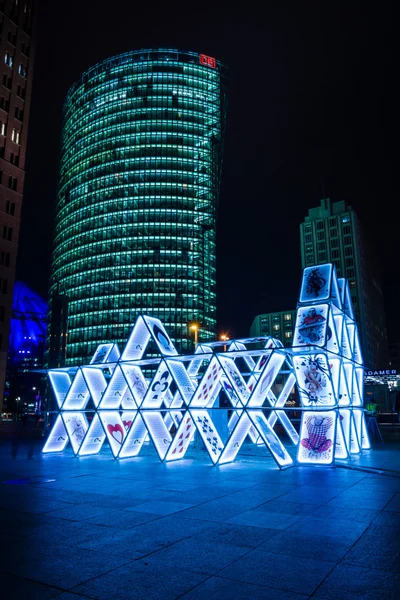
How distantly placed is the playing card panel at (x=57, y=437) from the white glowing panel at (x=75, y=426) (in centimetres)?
71

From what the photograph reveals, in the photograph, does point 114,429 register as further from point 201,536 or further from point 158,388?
point 201,536

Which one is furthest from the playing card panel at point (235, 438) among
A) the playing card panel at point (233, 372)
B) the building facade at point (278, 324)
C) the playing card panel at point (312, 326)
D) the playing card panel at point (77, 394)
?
the building facade at point (278, 324)

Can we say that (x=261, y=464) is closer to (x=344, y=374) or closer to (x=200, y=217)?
(x=344, y=374)

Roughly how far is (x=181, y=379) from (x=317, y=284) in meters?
6.30

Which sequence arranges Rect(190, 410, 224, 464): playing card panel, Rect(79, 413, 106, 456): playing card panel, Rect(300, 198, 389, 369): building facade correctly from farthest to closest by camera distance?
Rect(300, 198, 389, 369): building facade < Rect(79, 413, 106, 456): playing card panel < Rect(190, 410, 224, 464): playing card panel

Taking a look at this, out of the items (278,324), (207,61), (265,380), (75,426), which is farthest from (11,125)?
(278,324)

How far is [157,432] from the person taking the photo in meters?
16.2

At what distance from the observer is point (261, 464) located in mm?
14898

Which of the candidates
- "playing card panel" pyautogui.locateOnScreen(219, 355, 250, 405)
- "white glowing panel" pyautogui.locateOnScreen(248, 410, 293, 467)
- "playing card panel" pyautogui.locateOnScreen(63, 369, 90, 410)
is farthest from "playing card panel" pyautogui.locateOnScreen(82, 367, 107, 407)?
"white glowing panel" pyautogui.locateOnScreen(248, 410, 293, 467)

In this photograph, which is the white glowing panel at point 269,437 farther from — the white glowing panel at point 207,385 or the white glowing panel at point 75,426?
the white glowing panel at point 75,426

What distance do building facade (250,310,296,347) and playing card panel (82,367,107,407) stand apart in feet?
437

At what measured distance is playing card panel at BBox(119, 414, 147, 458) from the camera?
54.8 ft

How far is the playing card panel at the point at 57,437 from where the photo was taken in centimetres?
1916

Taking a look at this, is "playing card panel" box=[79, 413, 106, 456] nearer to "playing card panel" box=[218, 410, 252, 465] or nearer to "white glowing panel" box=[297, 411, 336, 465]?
"playing card panel" box=[218, 410, 252, 465]
